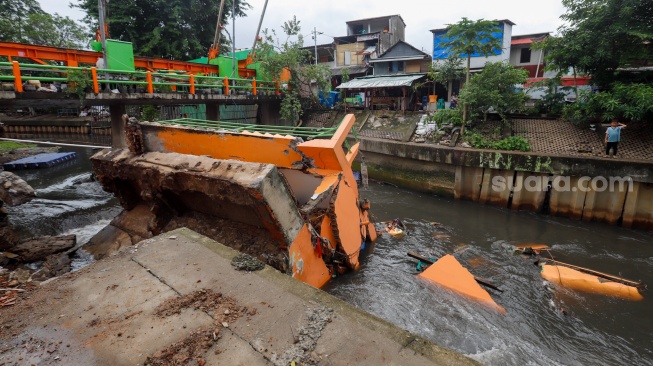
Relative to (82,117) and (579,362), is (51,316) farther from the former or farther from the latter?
(82,117)

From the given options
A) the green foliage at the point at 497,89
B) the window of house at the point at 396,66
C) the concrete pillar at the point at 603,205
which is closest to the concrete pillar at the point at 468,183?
the green foliage at the point at 497,89

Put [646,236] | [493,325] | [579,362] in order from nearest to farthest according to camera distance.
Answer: [579,362], [493,325], [646,236]

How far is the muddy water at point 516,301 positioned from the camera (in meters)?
4.55

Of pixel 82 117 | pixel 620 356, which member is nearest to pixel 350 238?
pixel 620 356

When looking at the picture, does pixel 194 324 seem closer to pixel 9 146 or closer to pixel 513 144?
pixel 513 144

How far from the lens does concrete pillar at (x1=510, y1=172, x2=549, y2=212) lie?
34.2 ft

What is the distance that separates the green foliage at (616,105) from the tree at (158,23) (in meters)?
19.4

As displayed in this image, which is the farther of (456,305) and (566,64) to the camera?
(566,64)

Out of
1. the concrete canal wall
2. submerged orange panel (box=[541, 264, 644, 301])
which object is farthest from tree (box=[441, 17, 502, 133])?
submerged orange panel (box=[541, 264, 644, 301])

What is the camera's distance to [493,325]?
488 centimetres

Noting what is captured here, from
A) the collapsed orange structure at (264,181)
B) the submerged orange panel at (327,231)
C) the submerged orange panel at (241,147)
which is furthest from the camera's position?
the submerged orange panel at (327,231)

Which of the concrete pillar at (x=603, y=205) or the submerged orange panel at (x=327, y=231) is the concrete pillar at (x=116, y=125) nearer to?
the submerged orange panel at (x=327, y=231)

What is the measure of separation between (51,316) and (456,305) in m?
4.90

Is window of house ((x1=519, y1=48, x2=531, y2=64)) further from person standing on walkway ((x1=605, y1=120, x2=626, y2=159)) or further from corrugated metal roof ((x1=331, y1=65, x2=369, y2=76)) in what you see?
person standing on walkway ((x1=605, y1=120, x2=626, y2=159))
